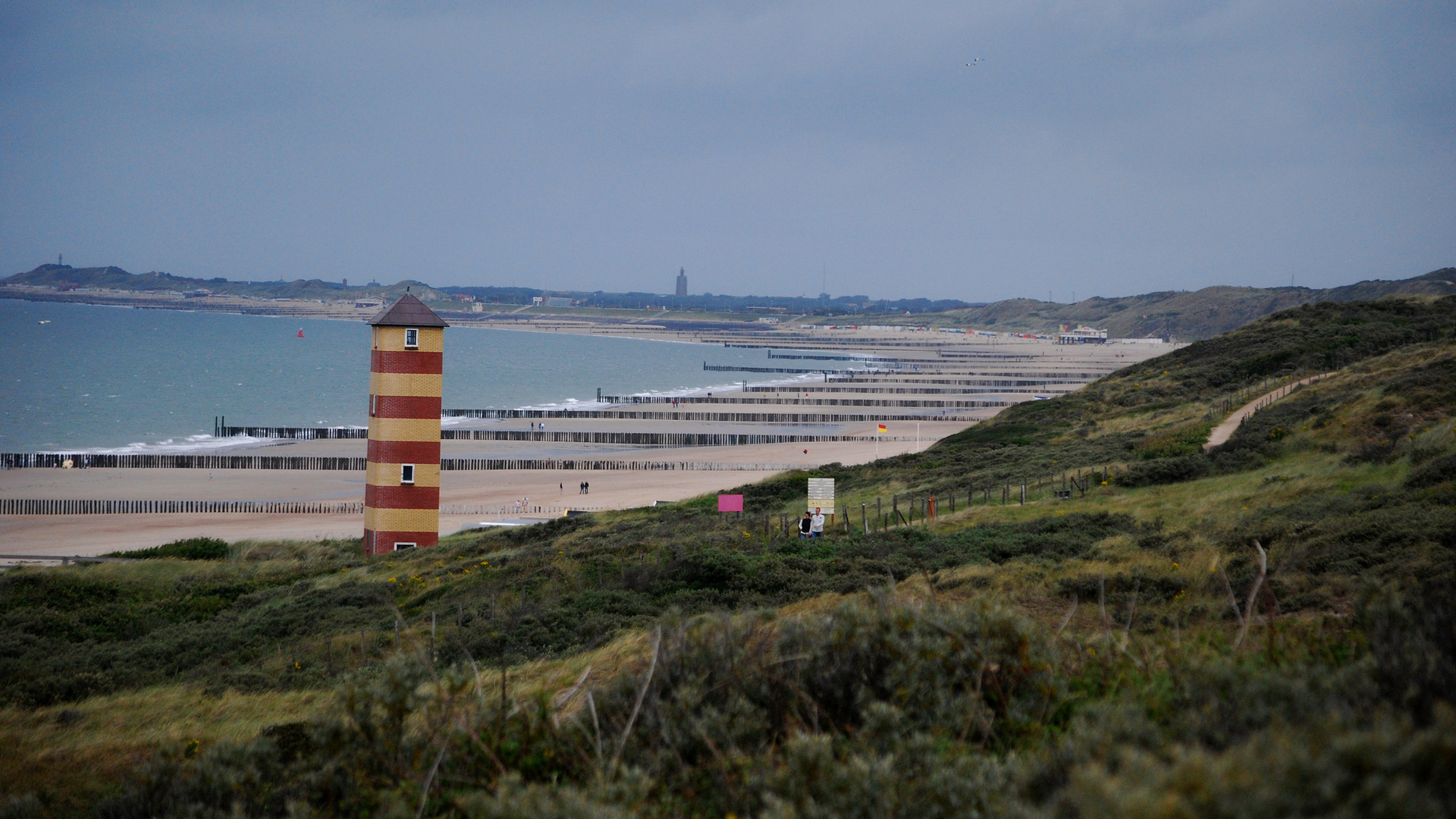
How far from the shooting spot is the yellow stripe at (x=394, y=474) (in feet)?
74.9

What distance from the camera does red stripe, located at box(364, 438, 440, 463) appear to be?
2275 cm

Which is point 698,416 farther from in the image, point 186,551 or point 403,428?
point 403,428

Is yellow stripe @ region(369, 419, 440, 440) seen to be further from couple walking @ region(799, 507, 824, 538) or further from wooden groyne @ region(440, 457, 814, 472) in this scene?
wooden groyne @ region(440, 457, 814, 472)

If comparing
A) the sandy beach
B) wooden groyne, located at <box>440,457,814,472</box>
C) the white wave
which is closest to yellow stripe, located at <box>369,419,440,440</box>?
the sandy beach

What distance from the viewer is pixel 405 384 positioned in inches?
907

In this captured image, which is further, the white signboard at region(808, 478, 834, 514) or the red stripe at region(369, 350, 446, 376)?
the red stripe at region(369, 350, 446, 376)

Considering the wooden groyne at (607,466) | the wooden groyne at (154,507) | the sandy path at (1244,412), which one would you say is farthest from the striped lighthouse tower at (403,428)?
the wooden groyne at (607,466)

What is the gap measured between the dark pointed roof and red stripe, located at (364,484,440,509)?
3736 millimetres

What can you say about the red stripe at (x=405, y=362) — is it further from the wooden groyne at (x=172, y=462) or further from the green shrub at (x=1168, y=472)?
the wooden groyne at (x=172, y=462)

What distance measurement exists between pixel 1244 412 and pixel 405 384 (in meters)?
25.7

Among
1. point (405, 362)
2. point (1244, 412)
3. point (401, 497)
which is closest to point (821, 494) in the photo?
point (401, 497)

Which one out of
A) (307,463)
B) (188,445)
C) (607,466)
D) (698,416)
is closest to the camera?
(307,463)

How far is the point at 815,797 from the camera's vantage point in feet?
16.6

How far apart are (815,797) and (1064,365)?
122 m
